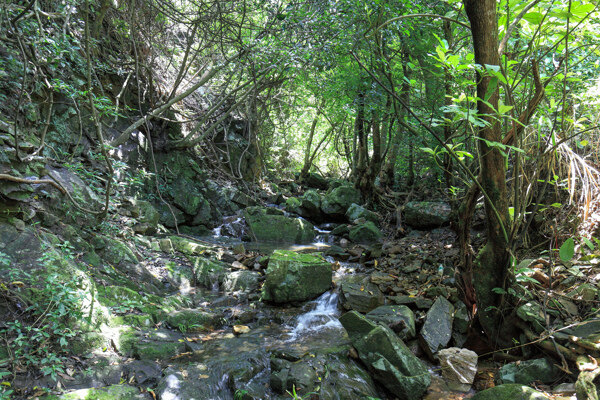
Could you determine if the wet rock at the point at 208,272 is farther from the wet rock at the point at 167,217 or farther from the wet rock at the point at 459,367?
the wet rock at the point at 459,367

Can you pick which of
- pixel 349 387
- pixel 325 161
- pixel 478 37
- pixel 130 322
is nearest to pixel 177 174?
pixel 130 322

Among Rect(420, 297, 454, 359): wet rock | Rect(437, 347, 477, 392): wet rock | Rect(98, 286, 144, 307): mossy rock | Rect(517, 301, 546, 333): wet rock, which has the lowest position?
Rect(437, 347, 477, 392): wet rock

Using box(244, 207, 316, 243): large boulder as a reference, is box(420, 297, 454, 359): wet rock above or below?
below

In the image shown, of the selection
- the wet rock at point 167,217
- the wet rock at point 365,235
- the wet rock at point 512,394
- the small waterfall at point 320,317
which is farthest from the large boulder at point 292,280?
the wet rock at point 167,217

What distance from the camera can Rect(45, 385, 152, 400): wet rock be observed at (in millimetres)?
2672

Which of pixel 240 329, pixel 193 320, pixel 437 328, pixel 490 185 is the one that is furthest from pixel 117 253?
pixel 490 185

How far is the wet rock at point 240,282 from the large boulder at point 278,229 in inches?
127

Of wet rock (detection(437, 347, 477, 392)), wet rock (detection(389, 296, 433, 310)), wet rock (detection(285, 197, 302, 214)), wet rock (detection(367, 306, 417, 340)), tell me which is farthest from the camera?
wet rock (detection(285, 197, 302, 214))

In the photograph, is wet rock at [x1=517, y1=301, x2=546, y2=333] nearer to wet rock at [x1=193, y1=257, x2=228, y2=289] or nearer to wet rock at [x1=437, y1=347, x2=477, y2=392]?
wet rock at [x1=437, y1=347, x2=477, y2=392]

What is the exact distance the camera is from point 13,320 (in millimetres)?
3090

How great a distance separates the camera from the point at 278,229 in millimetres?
9984

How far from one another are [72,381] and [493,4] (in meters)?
4.89

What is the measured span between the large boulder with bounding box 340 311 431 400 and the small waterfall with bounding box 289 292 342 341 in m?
0.99

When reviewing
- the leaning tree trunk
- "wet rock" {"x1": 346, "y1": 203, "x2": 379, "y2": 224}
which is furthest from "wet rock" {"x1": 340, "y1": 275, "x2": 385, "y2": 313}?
"wet rock" {"x1": 346, "y1": 203, "x2": 379, "y2": 224}
